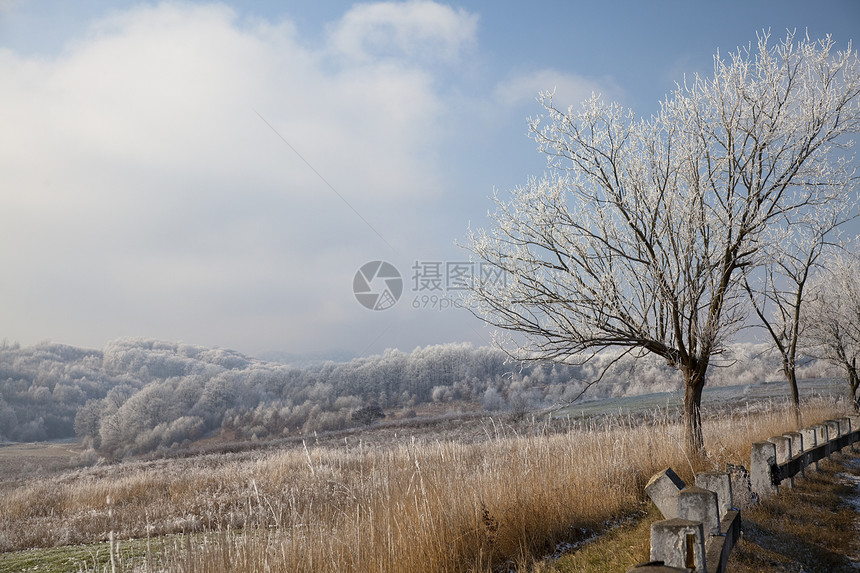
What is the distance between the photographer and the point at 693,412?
7.42m

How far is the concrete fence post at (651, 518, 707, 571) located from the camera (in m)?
2.13

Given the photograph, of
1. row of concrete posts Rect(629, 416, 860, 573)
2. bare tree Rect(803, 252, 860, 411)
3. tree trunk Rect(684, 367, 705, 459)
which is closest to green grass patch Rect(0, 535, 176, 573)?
row of concrete posts Rect(629, 416, 860, 573)

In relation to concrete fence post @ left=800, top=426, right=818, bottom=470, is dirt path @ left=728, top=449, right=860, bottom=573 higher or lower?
lower

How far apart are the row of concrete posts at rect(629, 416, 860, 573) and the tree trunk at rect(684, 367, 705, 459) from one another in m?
1.08

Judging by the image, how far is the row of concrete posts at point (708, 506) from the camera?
7.06 ft

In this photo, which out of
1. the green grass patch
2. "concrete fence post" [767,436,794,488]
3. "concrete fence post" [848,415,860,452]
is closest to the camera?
the green grass patch

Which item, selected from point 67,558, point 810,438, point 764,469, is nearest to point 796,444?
point 810,438

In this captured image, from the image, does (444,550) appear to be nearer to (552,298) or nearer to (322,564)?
(322,564)

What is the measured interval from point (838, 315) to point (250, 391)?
147 ft

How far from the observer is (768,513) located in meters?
5.09

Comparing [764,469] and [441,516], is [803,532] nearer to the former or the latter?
[764,469]

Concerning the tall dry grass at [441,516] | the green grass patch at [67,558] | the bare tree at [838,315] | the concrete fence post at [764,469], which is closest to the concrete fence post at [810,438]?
the tall dry grass at [441,516]

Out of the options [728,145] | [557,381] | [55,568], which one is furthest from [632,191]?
[557,381]

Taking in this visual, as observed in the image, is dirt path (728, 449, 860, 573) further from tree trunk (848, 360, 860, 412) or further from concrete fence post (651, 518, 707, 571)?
tree trunk (848, 360, 860, 412)
